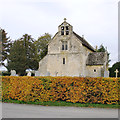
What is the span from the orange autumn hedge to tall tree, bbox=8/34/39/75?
122 ft

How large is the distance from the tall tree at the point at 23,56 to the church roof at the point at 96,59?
19960 millimetres

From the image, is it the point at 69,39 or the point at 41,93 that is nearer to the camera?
the point at 41,93

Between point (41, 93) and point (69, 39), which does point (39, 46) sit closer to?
point (69, 39)

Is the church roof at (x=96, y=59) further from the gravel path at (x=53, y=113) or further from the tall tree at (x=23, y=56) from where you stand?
the gravel path at (x=53, y=113)

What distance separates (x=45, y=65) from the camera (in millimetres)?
39969

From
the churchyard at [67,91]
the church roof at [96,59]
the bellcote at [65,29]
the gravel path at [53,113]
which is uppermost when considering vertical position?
the bellcote at [65,29]

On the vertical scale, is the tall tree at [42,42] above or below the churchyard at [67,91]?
above

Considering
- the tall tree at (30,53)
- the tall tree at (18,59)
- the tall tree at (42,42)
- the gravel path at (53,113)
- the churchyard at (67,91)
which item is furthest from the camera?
the tall tree at (42,42)

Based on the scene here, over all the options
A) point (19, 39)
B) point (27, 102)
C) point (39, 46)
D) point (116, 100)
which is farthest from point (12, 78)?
point (39, 46)

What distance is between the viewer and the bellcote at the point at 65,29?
37.5 metres

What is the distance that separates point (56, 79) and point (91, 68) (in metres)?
26.7

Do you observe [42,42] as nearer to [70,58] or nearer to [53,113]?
[70,58]

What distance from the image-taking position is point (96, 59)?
1496 inches

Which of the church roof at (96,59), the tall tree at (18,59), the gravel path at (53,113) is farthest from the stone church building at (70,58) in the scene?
the gravel path at (53,113)
